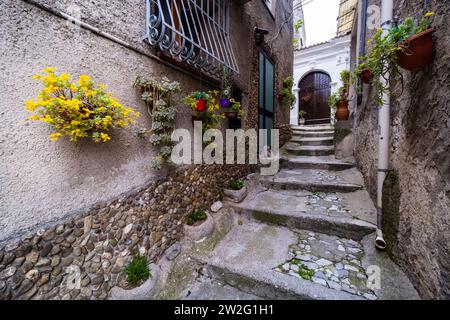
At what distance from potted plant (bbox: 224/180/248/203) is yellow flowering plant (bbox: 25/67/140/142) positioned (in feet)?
6.21

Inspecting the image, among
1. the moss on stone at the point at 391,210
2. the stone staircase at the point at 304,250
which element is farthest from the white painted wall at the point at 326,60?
the moss on stone at the point at 391,210

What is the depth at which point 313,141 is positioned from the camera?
500 centimetres

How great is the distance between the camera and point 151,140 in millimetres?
1724

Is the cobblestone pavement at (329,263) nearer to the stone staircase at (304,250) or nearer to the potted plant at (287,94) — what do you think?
the stone staircase at (304,250)

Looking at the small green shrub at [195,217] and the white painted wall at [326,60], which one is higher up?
the white painted wall at [326,60]

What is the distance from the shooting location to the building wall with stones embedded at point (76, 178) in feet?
3.48

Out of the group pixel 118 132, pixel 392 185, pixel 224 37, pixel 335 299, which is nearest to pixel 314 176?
pixel 392 185

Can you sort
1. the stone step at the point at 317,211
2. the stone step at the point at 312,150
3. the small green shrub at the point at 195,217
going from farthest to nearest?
the stone step at the point at 312,150, the small green shrub at the point at 195,217, the stone step at the point at 317,211

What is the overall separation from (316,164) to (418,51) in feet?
8.85

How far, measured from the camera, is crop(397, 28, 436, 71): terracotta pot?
1120mm

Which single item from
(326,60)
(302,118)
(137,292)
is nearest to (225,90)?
(137,292)

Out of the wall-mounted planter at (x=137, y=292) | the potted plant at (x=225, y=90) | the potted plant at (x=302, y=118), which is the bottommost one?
the wall-mounted planter at (x=137, y=292)

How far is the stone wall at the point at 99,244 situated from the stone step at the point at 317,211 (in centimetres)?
101
